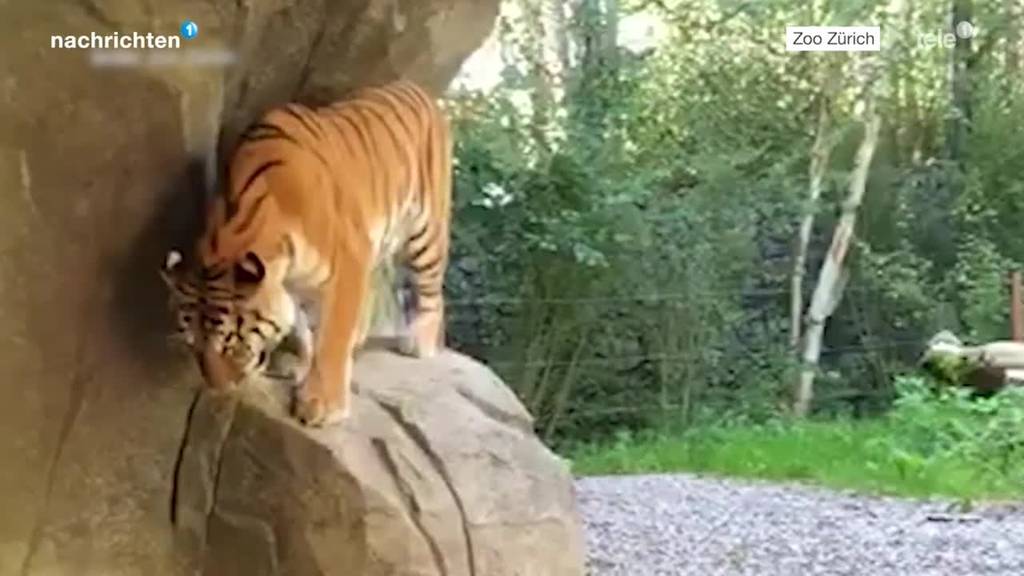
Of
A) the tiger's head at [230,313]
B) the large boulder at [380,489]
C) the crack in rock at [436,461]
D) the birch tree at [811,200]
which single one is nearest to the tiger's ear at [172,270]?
the tiger's head at [230,313]

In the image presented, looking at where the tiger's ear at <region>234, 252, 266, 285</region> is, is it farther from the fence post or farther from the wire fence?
the fence post

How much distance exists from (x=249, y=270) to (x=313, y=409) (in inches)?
7.0

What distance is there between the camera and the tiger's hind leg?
1980 millimetres

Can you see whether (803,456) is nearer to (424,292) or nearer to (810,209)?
(810,209)

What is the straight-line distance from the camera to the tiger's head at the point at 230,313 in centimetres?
171

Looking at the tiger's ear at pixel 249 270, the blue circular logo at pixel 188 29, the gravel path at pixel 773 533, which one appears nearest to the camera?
the tiger's ear at pixel 249 270

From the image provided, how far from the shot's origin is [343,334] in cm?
182

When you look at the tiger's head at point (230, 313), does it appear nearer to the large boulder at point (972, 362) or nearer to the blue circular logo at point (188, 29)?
the blue circular logo at point (188, 29)

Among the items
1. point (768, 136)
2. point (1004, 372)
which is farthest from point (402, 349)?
point (1004, 372)

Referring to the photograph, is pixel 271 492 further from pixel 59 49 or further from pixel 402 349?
pixel 59 49

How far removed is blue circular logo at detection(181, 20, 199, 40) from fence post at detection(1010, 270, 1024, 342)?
3.09 feet

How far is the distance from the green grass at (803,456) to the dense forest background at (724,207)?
0.03 meters

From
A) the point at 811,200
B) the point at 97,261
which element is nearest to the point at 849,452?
the point at 811,200

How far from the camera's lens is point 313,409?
1799 millimetres
